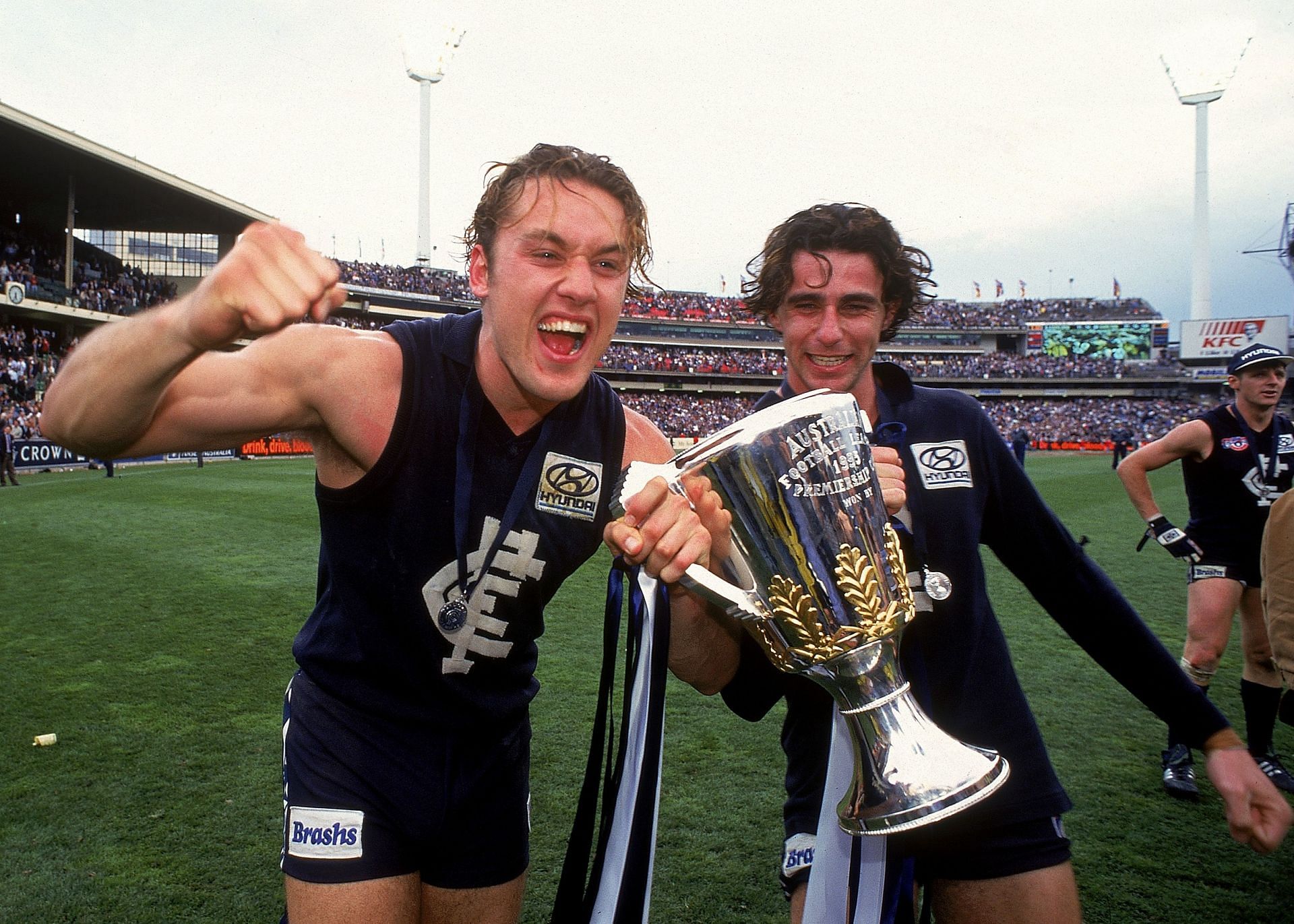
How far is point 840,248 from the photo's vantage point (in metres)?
2.23

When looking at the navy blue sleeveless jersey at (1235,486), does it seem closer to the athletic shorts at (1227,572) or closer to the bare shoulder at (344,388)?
the athletic shorts at (1227,572)

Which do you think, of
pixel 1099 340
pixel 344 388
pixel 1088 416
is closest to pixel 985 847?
pixel 344 388

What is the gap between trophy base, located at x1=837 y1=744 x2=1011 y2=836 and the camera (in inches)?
53.9

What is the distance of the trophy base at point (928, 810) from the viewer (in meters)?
1.37

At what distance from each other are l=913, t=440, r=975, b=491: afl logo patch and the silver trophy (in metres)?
0.64

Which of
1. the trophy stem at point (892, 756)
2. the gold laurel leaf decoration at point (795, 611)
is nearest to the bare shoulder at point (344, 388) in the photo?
the gold laurel leaf decoration at point (795, 611)

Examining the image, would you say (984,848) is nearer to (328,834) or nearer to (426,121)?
(328,834)

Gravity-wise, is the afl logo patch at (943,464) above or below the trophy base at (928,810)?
above

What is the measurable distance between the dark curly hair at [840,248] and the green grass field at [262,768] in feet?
8.14

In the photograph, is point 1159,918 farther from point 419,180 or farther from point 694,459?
point 419,180

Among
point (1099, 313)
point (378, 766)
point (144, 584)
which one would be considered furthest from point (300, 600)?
point (1099, 313)

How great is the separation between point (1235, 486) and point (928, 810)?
5.11 meters

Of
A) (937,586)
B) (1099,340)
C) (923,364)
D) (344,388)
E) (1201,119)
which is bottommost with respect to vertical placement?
(937,586)

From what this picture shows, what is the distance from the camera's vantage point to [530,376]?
199 centimetres
